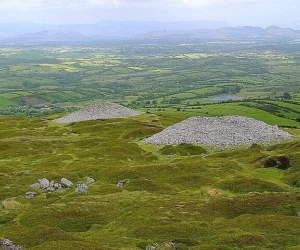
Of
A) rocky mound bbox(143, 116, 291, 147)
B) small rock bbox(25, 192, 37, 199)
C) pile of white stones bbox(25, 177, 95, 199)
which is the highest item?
small rock bbox(25, 192, 37, 199)

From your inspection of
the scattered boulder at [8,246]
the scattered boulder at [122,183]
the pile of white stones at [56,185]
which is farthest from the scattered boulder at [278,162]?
the scattered boulder at [8,246]

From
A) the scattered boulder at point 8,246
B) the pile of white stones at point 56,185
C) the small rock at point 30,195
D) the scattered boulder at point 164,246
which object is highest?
the scattered boulder at point 164,246

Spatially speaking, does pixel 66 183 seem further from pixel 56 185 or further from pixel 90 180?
pixel 90 180

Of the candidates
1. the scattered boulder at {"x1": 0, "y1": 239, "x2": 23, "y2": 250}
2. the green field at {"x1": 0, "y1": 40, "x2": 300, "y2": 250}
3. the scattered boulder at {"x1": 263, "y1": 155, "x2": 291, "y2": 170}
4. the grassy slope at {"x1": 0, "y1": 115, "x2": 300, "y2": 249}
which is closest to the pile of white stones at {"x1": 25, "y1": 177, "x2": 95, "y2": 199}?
the green field at {"x1": 0, "y1": 40, "x2": 300, "y2": 250}

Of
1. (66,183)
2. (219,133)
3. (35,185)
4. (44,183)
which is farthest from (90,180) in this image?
(219,133)

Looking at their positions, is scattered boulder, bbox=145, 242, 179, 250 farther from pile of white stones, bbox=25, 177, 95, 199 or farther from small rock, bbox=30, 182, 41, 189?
small rock, bbox=30, 182, 41, 189

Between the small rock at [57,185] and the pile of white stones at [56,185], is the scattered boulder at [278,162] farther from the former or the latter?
the small rock at [57,185]
